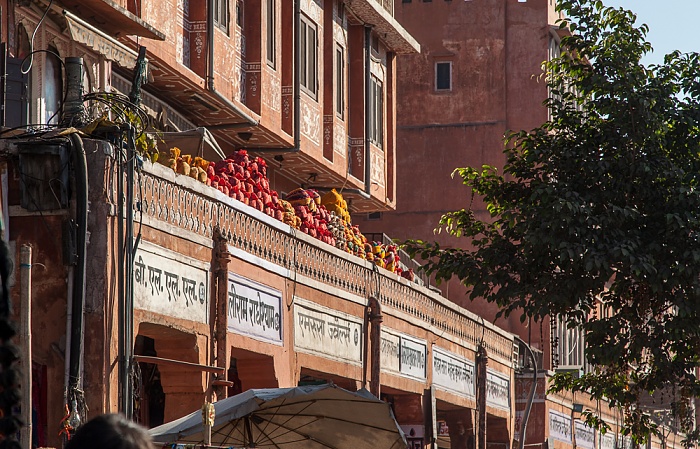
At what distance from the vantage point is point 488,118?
3675 cm

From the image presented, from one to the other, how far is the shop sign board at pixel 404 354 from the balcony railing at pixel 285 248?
1.22 feet

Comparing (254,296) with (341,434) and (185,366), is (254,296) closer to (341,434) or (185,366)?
(185,366)

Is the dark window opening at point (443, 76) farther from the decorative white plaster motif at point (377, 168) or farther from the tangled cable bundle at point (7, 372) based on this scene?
the tangled cable bundle at point (7, 372)

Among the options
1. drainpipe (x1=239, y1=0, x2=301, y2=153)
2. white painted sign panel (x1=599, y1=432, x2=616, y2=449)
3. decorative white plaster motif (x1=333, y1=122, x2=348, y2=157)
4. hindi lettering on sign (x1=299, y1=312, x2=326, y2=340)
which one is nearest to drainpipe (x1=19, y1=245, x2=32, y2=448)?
hindi lettering on sign (x1=299, y1=312, x2=326, y2=340)

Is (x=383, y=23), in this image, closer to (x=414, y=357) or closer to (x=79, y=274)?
(x=414, y=357)

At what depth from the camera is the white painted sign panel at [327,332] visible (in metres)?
16.1

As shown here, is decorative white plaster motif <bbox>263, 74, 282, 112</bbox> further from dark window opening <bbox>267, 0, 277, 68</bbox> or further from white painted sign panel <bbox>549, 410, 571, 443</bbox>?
white painted sign panel <bbox>549, 410, 571, 443</bbox>

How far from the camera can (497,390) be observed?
2625cm

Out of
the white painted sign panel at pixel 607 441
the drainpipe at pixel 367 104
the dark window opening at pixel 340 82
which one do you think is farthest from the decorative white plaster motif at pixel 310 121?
the white painted sign panel at pixel 607 441

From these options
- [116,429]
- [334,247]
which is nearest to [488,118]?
[334,247]

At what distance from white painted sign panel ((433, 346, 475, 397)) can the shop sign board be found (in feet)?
2.20

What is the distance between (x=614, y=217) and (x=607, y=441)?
882 inches

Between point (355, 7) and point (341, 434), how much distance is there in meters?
14.5

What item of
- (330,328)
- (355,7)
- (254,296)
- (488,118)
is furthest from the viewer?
(488,118)
